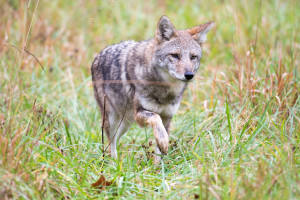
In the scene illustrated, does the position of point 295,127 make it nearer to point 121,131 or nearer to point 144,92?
point 144,92

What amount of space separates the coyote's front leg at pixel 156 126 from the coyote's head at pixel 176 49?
0.56 meters

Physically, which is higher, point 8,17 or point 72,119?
point 8,17

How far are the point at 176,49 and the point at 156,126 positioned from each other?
1.04m

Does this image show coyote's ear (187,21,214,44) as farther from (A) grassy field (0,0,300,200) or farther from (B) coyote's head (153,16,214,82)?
(A) grassy field (0,0,300,200)

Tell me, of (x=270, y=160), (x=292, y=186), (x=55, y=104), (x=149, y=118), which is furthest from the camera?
(x=55, y=104)

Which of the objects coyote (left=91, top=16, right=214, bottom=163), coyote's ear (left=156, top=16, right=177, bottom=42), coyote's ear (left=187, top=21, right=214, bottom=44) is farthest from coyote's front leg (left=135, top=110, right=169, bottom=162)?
coyote's ear (left=187, top=21, right=214, bottom=44)

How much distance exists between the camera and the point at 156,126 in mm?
4445

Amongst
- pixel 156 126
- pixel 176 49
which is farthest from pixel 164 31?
pixel 156 126

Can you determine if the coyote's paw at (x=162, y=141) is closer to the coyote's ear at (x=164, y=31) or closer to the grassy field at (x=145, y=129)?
the grassy field at (x=145, y=129)

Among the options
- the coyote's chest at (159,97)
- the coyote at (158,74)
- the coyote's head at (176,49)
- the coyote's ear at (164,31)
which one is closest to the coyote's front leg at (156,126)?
the coyote at (158,74)

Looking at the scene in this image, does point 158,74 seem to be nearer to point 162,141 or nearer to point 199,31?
point 199,31

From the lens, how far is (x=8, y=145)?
3.47 meters

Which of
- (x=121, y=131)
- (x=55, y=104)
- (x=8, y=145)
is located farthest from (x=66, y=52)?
(x=8, y=145)

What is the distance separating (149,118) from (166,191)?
121 cm
